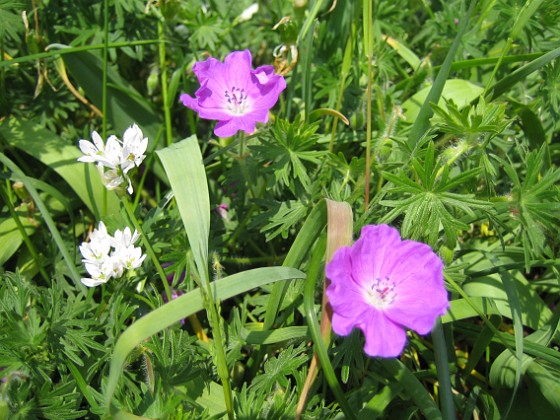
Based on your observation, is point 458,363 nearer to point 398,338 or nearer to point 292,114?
point 398,338

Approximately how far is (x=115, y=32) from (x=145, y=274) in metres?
1.07

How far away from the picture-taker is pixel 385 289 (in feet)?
4.77

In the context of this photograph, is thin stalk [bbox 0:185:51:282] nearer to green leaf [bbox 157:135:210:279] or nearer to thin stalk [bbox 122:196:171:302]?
thin stalk [bbox 122:196:171:302]

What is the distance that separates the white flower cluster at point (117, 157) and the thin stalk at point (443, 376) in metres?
0.95

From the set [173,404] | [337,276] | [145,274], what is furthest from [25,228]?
[337,276]

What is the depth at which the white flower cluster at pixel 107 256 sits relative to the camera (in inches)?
65.8

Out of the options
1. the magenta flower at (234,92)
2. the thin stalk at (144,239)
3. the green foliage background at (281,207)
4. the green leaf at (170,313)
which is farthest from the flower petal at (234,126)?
the green leaf at (170,313)

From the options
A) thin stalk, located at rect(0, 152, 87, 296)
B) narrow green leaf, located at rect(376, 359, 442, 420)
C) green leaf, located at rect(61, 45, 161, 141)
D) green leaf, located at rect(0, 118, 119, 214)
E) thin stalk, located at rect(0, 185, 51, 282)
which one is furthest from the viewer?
green leaf, located at rect(61, 45, 161, 141)

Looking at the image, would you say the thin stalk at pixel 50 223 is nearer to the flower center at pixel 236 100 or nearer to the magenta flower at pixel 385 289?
the flower center at pixel 236 100

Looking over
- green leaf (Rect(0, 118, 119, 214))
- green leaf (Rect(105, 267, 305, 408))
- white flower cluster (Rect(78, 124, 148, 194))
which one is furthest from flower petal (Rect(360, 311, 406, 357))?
green leaf (Rect(0, 118, 119, 214))

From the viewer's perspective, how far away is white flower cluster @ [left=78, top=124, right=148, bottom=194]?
1612 millimetres

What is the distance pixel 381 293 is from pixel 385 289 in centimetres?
1

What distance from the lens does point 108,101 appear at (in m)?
2.29

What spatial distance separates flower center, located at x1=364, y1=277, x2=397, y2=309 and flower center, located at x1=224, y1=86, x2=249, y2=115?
71 cm
